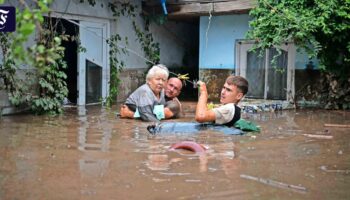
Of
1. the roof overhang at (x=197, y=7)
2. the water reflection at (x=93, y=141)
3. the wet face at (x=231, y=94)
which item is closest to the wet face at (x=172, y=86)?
the water reflection at (x=93, y=141)

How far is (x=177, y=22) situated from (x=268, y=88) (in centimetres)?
438

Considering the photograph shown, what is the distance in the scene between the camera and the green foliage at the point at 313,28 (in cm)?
1014

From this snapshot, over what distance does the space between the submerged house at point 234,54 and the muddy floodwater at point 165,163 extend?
4.05 meters

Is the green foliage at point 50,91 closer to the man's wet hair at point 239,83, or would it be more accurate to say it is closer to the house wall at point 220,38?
the man's wet hair at point 239,83

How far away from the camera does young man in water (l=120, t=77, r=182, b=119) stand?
8.63 metres

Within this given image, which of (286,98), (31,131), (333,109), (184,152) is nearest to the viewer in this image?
(184,152)

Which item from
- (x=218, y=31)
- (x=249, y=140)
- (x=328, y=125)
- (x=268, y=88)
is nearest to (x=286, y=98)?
(x=268, y=88)

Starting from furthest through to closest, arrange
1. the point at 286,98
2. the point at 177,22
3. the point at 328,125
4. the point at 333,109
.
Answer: the point at 177,22 < the point at 286,98 < the point at 333,109 < the point at 328,125

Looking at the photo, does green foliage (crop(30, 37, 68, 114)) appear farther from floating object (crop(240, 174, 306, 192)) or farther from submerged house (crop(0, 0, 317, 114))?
floating object (crop(240, 174, 306, 192))

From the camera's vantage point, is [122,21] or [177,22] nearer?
[122,21]

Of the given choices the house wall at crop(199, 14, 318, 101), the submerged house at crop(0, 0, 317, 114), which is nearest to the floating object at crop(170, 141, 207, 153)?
the submerged house at crop(0, 0, 317, 114)

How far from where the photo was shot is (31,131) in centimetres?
760

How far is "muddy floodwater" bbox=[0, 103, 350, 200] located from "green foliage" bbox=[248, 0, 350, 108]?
2586 millimetres

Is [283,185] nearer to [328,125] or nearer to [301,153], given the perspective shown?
[301,153]
